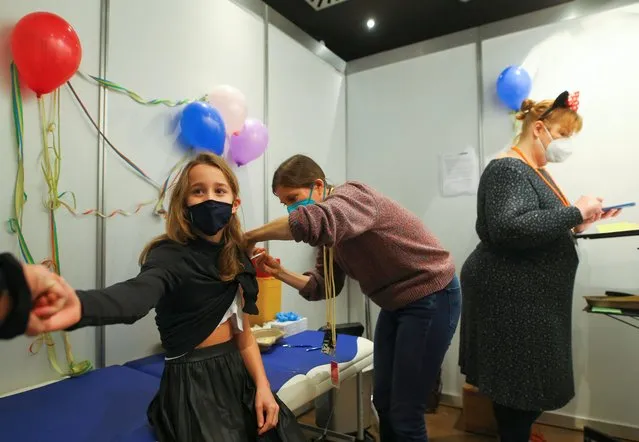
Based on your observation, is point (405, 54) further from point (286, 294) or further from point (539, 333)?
point (539, 333)

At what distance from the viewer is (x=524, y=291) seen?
1.48 metres

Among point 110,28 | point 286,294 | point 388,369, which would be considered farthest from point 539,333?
point 110,28

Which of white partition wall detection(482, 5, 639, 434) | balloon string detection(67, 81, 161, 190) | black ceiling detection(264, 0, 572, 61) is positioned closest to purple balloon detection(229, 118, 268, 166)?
balloon string detection(67, 81, 161, 190)

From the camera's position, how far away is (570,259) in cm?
151

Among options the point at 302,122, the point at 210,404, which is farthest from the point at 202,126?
the point at 210,404

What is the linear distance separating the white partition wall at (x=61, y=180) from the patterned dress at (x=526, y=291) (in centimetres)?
161

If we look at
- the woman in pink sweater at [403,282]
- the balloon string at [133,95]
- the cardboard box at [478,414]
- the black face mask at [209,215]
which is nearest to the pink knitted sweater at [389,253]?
the woman in pink sweater at [403,282]

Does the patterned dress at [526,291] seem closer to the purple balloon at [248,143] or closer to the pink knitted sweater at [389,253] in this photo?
the pink knitted sweater at [389,253]

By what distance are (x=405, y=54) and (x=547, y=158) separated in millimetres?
1918

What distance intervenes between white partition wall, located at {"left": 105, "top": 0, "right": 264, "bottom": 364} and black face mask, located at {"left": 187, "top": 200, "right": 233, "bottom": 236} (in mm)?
780

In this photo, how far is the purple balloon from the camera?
2.30 meters

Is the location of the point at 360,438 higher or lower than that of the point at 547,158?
lower

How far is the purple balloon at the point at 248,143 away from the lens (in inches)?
90.6

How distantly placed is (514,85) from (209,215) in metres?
2.33
